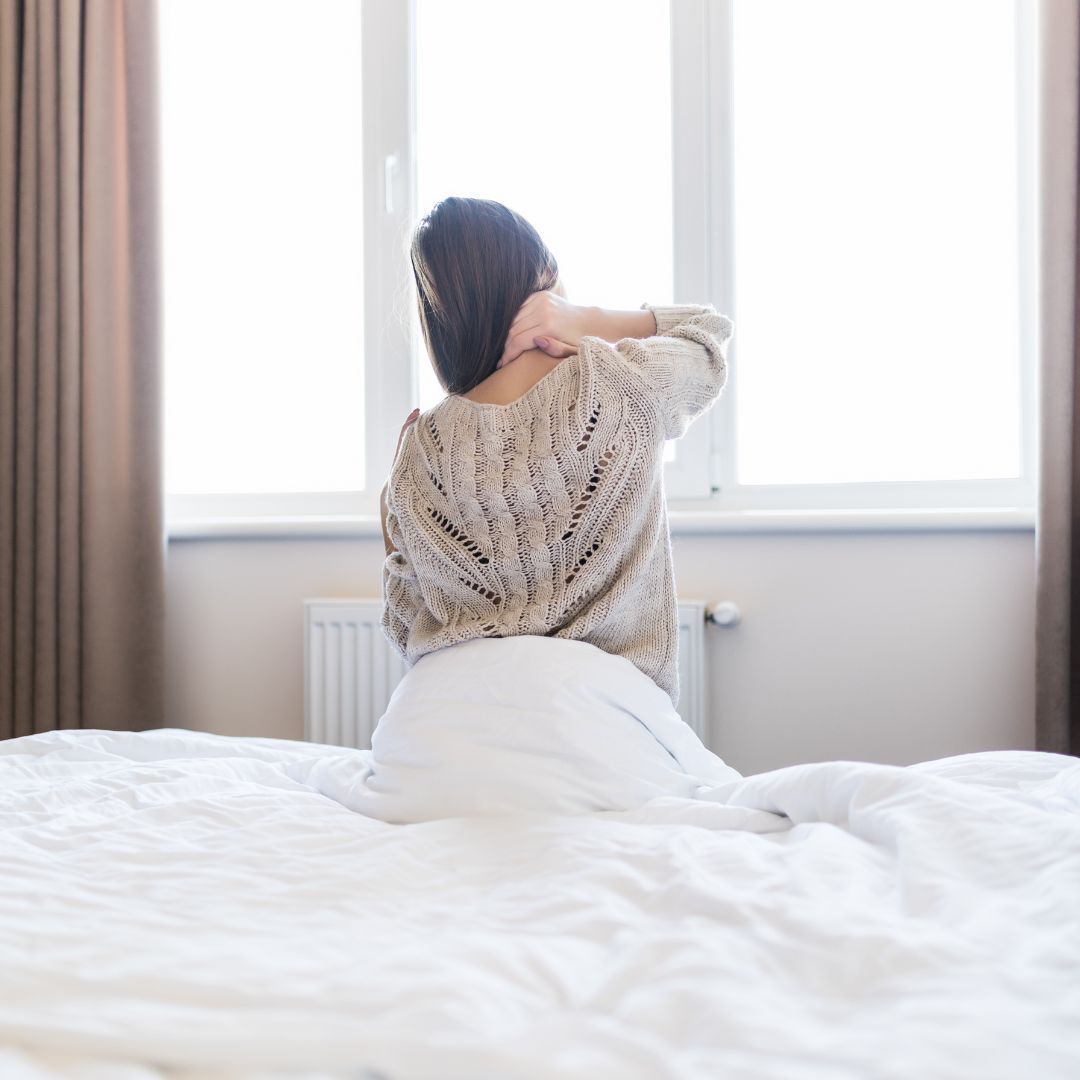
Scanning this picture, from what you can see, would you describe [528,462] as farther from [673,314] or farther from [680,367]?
[673,314]

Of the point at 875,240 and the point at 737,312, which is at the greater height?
the point at 875,240

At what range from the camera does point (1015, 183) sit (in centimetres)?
204

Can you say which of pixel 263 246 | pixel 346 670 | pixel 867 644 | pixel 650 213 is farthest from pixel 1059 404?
pixel 263 246

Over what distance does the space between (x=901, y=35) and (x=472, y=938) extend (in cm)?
208

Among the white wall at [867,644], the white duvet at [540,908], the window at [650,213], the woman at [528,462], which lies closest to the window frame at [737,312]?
the window at [650,213]

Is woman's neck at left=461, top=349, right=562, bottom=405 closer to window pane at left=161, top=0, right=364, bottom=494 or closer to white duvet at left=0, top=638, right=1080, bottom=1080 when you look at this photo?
white duvet at left=0, top=638, right=1080, bottom=1080

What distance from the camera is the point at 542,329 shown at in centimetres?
132

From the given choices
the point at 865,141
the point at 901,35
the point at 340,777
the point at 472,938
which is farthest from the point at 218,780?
the point at 901,35

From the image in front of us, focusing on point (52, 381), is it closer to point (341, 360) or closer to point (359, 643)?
point (341, 360)

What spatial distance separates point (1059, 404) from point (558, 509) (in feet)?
3.52

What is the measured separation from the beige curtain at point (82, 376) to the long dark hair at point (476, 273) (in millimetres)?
1070

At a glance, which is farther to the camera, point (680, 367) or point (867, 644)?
point (867, 644)

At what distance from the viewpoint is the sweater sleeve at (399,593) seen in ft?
4.22

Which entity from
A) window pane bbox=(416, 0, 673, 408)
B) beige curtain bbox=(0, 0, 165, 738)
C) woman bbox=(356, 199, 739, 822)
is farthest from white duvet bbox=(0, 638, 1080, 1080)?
window pane bbox=(416, 0, 673, 408)
